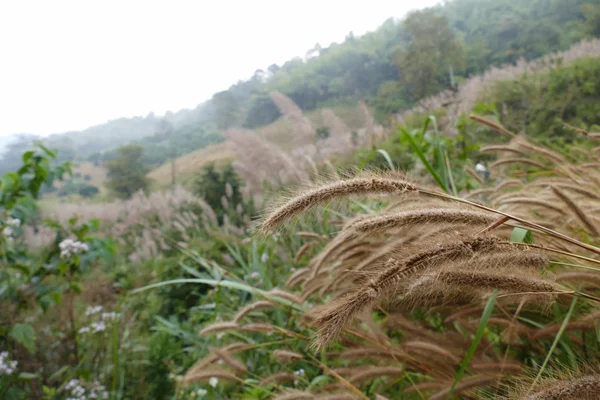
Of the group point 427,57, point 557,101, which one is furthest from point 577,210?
point 427,57

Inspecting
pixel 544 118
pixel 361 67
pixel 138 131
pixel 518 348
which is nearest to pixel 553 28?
pixel 361 67

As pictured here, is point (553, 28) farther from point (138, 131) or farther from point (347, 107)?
point (138, 131)

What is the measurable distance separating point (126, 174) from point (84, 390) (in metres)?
15.1

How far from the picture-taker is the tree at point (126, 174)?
15.3 meters

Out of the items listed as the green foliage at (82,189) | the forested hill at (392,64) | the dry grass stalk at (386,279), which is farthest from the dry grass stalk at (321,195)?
the green foliage at (82,189)

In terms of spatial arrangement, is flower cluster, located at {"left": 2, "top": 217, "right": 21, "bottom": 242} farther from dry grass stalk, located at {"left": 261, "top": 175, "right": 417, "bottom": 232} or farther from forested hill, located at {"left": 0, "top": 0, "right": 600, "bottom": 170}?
forested hill, located at {"left": 0, "top": 0, "right": 600, "bottom": 170}

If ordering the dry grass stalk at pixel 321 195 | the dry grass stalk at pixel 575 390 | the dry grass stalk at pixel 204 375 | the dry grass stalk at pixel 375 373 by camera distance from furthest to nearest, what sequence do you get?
1. the dry grass stalk at pixel 204 375
2. the dry grass stalk at pixel 375 373
3. the dry grass stalk at pixel 321 195
4. the dry grass stalk at pixel 575 390

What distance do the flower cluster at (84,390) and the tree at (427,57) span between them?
12.2 metres

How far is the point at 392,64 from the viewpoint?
14.5 m

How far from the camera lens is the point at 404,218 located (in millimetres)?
576

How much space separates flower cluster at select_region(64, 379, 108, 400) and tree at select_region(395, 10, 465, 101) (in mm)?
12218

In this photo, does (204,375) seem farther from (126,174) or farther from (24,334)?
(126,174)

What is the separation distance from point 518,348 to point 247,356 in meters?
1.39

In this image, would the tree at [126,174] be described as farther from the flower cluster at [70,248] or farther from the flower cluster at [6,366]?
the flower cluster at [6,366]
